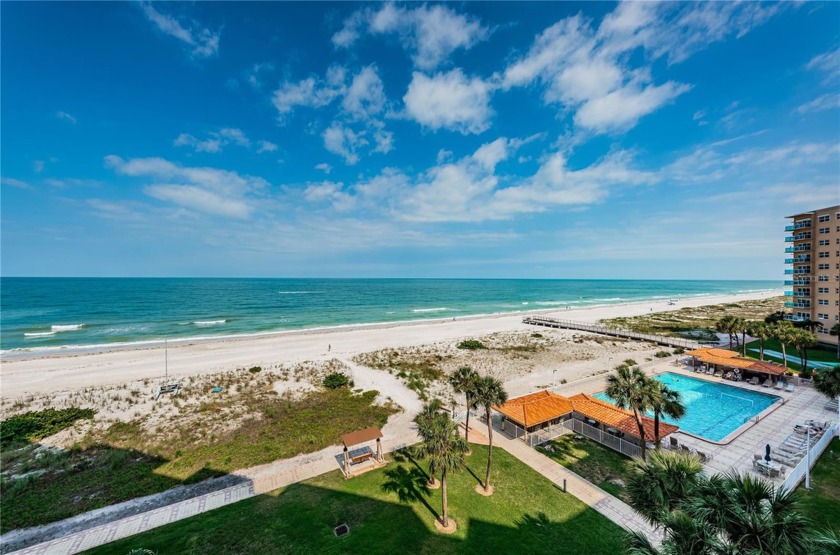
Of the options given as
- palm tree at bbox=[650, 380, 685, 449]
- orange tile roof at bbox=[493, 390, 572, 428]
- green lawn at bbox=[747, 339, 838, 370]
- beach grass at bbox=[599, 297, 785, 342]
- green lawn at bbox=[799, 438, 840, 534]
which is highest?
palm tree at bbox=[650, 380, 685, 449]

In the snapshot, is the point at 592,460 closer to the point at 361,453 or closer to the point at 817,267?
the point at 361,453

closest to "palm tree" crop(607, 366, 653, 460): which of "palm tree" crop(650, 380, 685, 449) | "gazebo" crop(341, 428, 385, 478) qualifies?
"palm tree" crop(650, 380, 685, 449)

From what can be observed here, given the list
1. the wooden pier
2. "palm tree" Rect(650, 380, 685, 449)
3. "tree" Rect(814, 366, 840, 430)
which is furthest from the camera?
the wooden pier

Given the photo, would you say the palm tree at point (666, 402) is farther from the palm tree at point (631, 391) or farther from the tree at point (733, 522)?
the tree at point (733, 522)

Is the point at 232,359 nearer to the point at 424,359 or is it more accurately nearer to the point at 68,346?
the point at 424,359

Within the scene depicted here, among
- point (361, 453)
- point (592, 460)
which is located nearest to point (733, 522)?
point (592, 460)

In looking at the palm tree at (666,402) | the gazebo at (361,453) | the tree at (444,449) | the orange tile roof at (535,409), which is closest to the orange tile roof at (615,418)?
the orange tile roof at (535,409)

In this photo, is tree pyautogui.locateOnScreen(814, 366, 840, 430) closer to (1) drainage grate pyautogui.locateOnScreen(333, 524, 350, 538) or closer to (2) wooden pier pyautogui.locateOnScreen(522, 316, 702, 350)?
(2) wooden pier pyautogui.locateOnScreen(522, 316, 702, 350)
